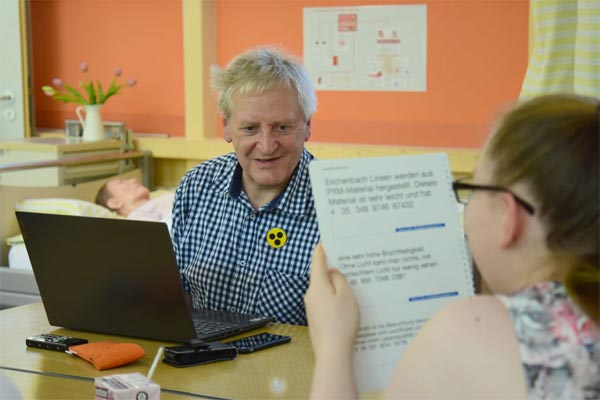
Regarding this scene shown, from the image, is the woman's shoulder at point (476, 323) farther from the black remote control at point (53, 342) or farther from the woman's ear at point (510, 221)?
the black remote control at point (53, 342)

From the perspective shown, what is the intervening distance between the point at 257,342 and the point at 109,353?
12.8 inches

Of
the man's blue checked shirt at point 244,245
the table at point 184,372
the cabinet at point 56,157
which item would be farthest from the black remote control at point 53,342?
the cabinet at point 56,157

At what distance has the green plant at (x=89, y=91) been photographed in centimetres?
495

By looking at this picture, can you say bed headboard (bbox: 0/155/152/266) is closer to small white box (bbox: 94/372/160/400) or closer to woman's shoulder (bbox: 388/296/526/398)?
small white box (bbox: 94/372/160/400)

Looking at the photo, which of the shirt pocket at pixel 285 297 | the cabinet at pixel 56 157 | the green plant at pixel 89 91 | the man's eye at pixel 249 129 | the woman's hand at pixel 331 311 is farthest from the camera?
the green plant at pixel 89 91

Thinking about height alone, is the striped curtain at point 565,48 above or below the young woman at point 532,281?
above

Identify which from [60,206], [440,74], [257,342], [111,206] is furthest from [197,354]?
[440,74]

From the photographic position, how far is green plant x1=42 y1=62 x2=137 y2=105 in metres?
4.95

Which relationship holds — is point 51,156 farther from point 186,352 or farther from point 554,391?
point 554,391

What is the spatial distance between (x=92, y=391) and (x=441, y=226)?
0.77 metres

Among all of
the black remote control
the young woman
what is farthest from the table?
the young woman

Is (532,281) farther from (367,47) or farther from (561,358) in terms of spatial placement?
(367,47)

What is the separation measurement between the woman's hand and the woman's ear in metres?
0.25

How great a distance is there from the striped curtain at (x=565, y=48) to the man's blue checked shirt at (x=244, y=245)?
2.25 ft
